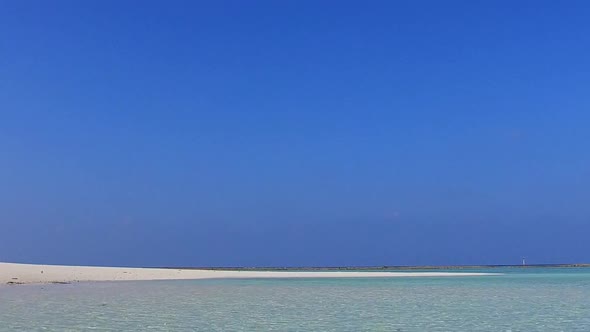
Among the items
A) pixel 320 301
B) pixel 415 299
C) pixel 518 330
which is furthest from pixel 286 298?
pixel 518 330

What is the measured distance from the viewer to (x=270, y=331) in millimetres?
12742

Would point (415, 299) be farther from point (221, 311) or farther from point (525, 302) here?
point (221, 311)

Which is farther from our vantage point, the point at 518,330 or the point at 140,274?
the point at 140,274

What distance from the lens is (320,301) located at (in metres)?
20.6

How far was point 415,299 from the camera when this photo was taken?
2122 cm

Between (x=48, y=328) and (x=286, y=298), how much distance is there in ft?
34.5

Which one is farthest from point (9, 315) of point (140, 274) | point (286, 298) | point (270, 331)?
point (140, 274)

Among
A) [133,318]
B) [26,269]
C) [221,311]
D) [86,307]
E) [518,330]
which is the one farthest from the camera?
[26,269]

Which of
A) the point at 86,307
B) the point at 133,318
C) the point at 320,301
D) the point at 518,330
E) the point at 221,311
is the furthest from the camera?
the point at 320,301

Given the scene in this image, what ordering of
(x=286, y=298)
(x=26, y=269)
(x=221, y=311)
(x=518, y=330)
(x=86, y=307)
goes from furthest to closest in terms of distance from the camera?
(x=26, y=269) < (x=286, y=298) < (x=86, y=307) < (x=221, y=311) < (x=518, y=330)

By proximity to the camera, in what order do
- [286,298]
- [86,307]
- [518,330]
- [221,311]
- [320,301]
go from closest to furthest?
[518,330] < [221,311] < [86,307] < [320,301] < [286,298]

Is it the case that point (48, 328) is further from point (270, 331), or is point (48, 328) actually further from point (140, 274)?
point (140, 274)

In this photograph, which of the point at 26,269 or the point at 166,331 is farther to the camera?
the point at 26,269

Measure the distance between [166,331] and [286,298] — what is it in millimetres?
9819
